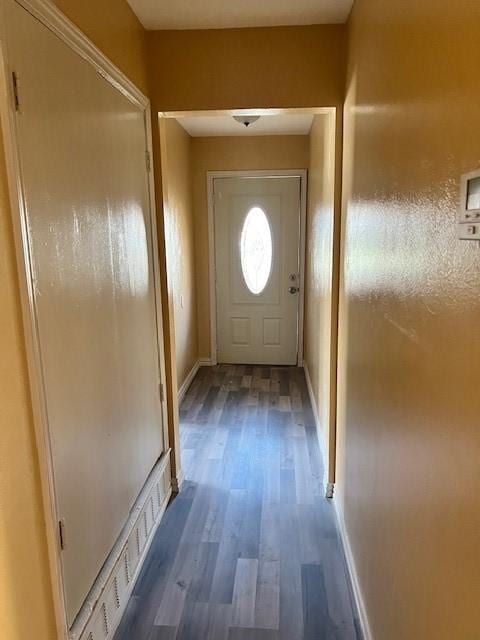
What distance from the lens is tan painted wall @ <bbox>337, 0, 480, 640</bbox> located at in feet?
2.62

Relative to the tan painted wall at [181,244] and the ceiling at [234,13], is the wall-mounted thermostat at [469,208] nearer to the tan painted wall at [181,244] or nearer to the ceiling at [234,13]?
the ceiling at [234,13]

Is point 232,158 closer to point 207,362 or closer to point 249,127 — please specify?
point 249,127

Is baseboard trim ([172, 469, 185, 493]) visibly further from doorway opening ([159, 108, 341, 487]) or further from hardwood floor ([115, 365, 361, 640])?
doorway opening ([159, 108, 341, 487])

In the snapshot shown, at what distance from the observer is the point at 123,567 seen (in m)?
1.86

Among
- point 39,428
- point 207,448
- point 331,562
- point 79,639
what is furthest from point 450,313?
point 207,448

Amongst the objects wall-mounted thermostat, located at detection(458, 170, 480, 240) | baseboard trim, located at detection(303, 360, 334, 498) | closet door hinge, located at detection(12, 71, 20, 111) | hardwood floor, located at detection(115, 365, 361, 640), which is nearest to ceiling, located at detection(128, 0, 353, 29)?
closet door hinge, located at detection(12, 71, 20, 111)

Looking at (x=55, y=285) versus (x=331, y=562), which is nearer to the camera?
(x=55, y=285)

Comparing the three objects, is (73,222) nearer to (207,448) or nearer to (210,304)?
(207,448)

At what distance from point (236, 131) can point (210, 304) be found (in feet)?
5.98

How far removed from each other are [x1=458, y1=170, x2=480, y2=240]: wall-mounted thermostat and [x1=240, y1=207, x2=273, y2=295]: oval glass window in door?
4133 mm

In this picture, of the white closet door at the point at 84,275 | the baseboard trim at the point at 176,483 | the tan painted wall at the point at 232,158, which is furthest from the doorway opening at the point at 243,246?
the white closet door at the point at 84,275

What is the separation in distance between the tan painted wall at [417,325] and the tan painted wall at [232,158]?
2.84 meters

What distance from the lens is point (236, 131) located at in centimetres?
453

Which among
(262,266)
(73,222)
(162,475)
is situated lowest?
(162,475)
